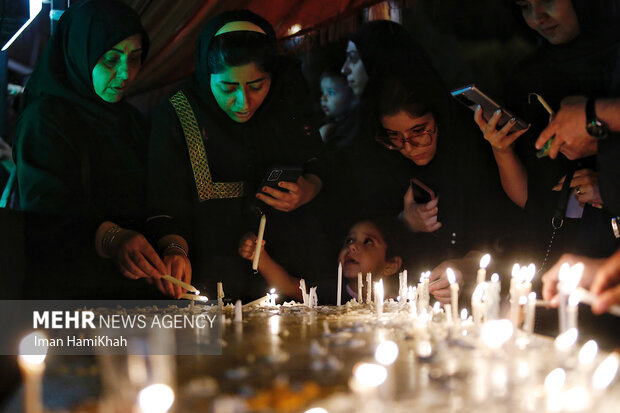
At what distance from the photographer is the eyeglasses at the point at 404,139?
3607mm

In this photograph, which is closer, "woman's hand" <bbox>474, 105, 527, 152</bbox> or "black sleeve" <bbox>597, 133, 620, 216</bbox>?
"black sleeve" <bbox>597, 133, 620, 216</bbox>

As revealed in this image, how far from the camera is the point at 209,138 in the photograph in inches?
148

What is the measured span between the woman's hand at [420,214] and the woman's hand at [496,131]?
1.78ft

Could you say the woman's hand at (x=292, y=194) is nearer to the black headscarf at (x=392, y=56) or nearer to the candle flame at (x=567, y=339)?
the black headscarf at (x=392, y=56)

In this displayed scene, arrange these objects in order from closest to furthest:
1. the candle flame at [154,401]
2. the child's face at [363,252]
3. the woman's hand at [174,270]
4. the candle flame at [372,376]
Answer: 1. the candle flame at [154,401]
2. the candle flame at [372,376]
3. the woman's hand at [174,270]
4. the child's face at [363,252]

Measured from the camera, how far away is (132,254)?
3.57m

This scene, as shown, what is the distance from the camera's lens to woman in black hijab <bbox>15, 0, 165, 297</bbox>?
139 inches

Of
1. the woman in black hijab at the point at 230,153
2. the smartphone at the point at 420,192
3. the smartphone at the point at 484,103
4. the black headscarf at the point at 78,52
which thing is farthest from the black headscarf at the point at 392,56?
the black headscarf at the point at 78,52

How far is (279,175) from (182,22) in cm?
121

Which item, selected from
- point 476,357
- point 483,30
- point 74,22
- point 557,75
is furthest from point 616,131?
point 74,22

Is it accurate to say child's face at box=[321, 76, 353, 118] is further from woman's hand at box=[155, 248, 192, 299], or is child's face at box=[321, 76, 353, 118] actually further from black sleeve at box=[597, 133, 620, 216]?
black sleeve at box=[597, 133, 620, 216]

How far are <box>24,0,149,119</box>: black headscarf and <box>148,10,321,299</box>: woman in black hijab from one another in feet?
1.54

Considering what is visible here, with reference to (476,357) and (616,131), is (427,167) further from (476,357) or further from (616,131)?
(476,357)

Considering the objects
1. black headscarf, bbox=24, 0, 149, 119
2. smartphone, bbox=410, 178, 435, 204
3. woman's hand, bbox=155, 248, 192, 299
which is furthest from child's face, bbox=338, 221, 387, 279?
black headscarf, bbox=24, 0, 149, 119
